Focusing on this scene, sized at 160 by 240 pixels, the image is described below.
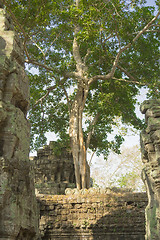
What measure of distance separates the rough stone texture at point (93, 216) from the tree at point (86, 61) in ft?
10.3

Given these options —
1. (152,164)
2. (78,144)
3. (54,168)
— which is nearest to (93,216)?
(152,164)

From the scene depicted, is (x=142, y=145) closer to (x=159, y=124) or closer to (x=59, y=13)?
(x=159, y=124)

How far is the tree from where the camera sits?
36.9 ft

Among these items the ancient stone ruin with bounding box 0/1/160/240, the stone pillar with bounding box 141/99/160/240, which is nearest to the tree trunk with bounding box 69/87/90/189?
the ancient stone ruin with bounding box 0/1/160/240

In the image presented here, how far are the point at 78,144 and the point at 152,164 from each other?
23.9 feet

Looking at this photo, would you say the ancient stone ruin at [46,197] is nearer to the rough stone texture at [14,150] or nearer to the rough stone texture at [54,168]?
the rough stone texture at [14,150]

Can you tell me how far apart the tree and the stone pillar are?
20.9 feet

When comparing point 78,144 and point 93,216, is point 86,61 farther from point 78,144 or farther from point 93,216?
point 93,216

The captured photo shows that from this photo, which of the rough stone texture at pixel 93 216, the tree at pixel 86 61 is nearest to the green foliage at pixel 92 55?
the tree at pixel 86 61

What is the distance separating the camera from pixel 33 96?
1391 centimetres

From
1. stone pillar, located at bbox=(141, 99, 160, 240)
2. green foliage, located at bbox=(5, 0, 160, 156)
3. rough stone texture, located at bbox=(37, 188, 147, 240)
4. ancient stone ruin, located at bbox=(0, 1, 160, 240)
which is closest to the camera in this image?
ancient stone ruin, located at bbox=(0, 1, 160, 240)

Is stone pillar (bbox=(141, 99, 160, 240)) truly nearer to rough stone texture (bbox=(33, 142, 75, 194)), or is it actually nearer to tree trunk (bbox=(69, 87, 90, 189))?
tree trunk (bbox=(69, 87, 90, 189))

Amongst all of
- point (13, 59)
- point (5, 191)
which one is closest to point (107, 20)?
point (13, 59)

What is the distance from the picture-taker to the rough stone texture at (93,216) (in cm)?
775
